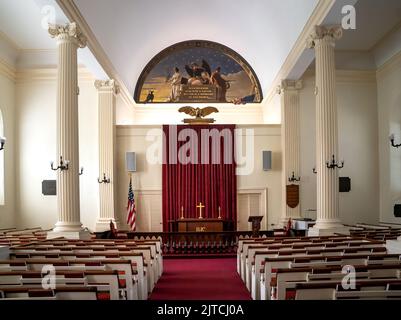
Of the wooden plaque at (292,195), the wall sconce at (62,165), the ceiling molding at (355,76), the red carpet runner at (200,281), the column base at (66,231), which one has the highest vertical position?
the ceiling molding at (355,76)

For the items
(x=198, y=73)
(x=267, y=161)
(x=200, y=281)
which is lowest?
(x=200, y=281)

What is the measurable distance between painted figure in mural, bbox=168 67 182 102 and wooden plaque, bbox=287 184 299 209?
7.70 meters

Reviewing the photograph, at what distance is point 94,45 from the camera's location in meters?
14.1

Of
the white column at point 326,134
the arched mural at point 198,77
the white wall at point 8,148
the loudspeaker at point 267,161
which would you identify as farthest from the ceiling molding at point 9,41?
the white column at point 326,134

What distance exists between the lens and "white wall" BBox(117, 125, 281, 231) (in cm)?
1767

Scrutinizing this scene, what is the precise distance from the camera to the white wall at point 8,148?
1620cm

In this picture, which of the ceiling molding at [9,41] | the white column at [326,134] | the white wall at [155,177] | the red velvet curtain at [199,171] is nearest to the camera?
the white column at [326,134]

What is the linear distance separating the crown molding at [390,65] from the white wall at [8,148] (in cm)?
1344

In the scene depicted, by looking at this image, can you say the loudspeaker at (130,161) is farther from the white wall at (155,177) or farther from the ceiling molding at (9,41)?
the ceiling molding at (9,41)

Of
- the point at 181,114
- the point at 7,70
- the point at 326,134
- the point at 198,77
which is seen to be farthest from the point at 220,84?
the point at 326,134

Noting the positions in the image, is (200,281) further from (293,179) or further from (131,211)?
(293,179)

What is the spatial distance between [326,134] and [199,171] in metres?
7.41

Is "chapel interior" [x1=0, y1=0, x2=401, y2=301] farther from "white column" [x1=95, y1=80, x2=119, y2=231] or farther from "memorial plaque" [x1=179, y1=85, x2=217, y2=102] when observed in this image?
"memorial plaque" [x1=179, y1=85, x2=217, y2=102]

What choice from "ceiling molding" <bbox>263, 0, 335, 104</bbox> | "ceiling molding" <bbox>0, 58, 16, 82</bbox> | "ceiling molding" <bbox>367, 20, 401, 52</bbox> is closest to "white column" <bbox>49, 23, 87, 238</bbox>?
"ceiling molding" <bbox>0, 58, 16, 82</bbox>
